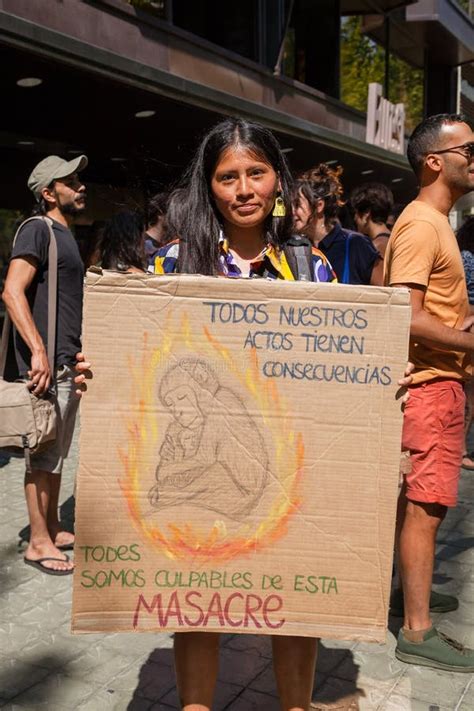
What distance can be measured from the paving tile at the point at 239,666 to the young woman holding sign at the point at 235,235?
0.63 metres

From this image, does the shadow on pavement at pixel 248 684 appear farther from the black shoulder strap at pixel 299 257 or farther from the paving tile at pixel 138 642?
the black shoulder strap at pixel 299 257

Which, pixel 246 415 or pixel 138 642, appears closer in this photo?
pixel 246 415

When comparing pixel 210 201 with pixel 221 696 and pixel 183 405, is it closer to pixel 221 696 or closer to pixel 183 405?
pixel 183 405

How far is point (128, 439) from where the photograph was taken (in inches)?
78.6

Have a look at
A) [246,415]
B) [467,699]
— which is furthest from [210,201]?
[467,699]

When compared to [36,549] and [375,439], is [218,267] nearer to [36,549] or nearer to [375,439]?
[375,439]

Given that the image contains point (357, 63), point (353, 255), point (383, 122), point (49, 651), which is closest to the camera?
point (49, 651)

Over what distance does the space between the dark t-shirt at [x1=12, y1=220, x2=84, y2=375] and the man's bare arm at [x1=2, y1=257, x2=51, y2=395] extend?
63 millimetres

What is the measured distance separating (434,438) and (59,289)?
6.47 ft

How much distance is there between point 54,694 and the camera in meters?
2.87

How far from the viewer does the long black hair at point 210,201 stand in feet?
7.77

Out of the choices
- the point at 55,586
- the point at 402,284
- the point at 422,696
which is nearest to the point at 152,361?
the point at 402,284

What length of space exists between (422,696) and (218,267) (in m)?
1.66

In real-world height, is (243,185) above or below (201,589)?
above
